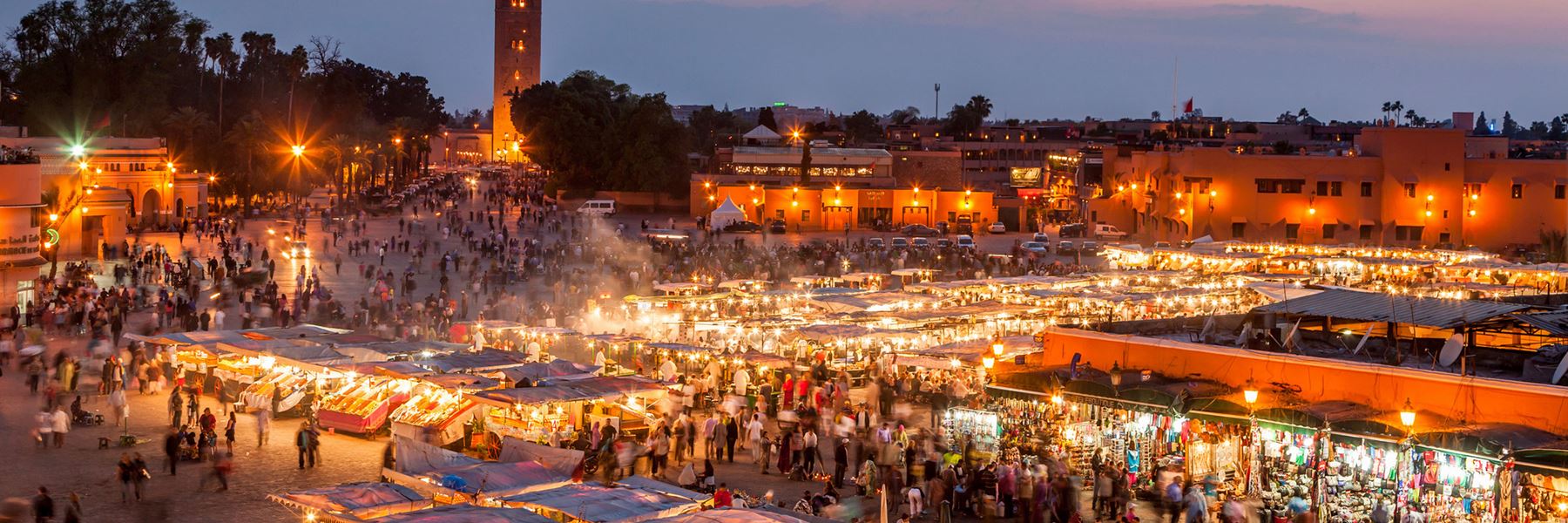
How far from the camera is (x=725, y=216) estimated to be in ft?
208

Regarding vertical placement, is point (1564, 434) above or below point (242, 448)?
above

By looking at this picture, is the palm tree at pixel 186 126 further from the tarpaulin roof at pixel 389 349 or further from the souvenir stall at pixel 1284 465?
the souvenir stall at pixel 1284 465

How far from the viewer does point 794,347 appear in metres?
Result: 26.0

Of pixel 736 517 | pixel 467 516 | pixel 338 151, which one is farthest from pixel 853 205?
pixel 467 516

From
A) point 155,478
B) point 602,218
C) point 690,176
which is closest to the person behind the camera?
point 155,478

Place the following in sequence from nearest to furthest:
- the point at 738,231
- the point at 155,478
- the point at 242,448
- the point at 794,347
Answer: the point at 155,478, the point at 242,448, the point at 794,347, the point at 738,231

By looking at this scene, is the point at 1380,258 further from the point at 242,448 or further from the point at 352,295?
the point at 242,448

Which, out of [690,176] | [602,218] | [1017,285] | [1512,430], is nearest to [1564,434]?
[1512,430]

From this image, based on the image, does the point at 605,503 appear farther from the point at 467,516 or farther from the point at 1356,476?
the point at 1356,476

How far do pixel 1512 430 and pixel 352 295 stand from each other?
28.3 meters

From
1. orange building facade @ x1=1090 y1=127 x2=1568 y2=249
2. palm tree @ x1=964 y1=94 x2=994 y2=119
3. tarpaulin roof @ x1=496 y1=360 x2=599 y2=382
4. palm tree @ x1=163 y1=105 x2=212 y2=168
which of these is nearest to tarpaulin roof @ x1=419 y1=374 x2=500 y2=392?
tarpaulin roof @ x1=496 y1=360 x2=599 y2=382

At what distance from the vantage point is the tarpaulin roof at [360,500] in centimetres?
1313

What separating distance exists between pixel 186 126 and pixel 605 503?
214 feet

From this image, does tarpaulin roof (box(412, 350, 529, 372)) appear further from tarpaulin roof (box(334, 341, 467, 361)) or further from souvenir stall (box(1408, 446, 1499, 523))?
souvenir stall (box(1408, 446, 1499, 523))
